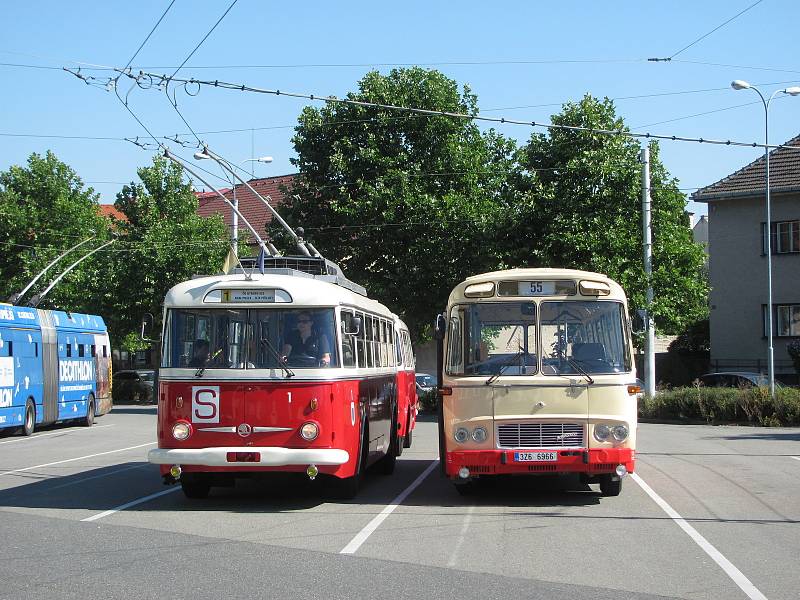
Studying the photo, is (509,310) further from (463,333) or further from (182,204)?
(182,204)

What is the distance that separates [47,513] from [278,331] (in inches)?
128

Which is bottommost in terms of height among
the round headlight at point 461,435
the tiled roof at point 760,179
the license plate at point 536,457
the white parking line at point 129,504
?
the white parking line at point 129,504

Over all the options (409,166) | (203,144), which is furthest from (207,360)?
(409,166)

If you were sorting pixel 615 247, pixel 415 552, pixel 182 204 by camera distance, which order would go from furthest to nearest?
pixel 182 204, pixel 615 247, pixel 415 552

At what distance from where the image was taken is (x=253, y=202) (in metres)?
65.7

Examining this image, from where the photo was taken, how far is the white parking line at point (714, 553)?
25.6 feet

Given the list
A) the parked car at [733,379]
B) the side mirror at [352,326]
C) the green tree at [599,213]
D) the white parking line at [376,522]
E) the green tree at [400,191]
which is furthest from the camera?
the green tree at [400,191]

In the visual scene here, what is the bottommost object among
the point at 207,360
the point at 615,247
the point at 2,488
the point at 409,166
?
the point at 2,488

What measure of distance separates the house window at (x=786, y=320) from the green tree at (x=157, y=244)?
23.8m

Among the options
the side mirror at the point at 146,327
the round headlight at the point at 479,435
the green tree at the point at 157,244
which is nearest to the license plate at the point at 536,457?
the round headlight at the point at 479,435

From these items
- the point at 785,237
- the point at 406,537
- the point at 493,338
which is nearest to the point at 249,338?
the point at 493,338

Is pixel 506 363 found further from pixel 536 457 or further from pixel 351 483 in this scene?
pixel 351 483

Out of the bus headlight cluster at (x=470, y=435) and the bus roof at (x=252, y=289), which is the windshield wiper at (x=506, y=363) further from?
the bus roof at (x=252, y=289)

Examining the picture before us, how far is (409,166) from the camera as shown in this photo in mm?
40281
